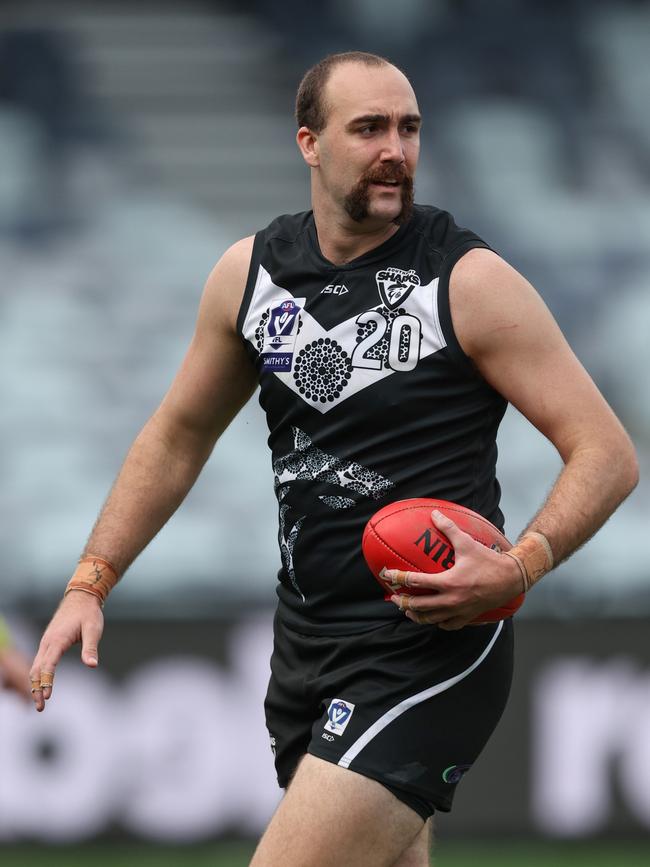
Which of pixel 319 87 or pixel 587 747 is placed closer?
pixel 319 87

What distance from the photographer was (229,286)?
14.3 ft

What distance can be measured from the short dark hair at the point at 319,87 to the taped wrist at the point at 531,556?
1.33 metres

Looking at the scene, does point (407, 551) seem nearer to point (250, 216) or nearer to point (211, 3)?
point (250, 216)

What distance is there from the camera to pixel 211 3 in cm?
1160

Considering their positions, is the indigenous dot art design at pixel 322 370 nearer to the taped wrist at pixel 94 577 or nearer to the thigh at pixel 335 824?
the taped wrist at pixel 94 577

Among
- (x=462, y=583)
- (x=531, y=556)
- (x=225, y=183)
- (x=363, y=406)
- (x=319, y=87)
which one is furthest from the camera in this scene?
(x=225, y=183)

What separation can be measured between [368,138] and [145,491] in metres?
1.23

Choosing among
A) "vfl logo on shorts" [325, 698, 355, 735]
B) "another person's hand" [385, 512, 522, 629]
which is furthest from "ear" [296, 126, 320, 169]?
"vfl logo on shorts" [325, 698, 355, 735]

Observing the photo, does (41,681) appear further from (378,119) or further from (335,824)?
(378,119)

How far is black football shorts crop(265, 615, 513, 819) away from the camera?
3812 millimetres

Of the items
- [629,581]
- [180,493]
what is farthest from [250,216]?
[180,493]

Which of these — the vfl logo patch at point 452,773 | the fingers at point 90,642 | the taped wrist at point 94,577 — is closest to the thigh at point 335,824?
the vfl logo patch at point 452,773

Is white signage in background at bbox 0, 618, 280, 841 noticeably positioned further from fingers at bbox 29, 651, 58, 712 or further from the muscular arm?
the muscular arm

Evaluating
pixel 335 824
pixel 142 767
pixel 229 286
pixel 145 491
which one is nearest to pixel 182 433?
pixel 145 491
